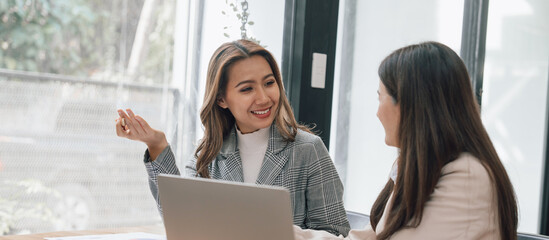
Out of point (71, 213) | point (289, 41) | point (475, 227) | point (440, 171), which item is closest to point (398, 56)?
point (440, 171)

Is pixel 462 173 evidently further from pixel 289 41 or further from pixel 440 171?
pixel 289 41

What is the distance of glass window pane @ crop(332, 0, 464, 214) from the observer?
8.80 ft

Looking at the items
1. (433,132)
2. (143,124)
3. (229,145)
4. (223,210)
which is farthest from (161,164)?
(433,132)

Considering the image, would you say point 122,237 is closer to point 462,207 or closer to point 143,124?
point 143,124

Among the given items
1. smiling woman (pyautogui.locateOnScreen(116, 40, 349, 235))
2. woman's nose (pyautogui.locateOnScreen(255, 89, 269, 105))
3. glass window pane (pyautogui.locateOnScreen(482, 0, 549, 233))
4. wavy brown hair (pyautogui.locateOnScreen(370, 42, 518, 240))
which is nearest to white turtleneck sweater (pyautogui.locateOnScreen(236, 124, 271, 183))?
smiling woman (pyautogui.locateOnScreen(116, 40, 349, 235))

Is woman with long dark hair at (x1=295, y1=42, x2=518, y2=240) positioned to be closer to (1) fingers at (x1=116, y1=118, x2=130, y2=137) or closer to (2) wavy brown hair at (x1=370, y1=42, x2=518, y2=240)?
(2) wavy brown hair at (x1=370, y1=42, x2=518, y2=240)

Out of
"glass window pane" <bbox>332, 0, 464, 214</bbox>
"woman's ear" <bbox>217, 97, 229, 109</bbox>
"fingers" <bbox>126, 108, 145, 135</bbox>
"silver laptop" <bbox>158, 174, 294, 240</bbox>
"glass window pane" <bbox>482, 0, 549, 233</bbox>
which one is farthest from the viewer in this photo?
"glass window pane" <bbox>482, 0, 549, 233</bbox>

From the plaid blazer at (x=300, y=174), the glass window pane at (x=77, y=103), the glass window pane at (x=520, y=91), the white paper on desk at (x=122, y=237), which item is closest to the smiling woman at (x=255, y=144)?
the plaid blazer at (x=300, y=174)

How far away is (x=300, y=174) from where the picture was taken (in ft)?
5.71

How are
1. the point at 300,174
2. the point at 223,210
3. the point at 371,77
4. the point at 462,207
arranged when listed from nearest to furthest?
the point at 223,210, the point at 462,207, the point at 300,174, the point at 371,77

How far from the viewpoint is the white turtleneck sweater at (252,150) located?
1.80 metres

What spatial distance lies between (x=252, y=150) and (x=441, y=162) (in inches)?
30.1

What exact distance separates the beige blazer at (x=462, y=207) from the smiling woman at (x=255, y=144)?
506 millimetres

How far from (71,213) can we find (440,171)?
4.22ft
